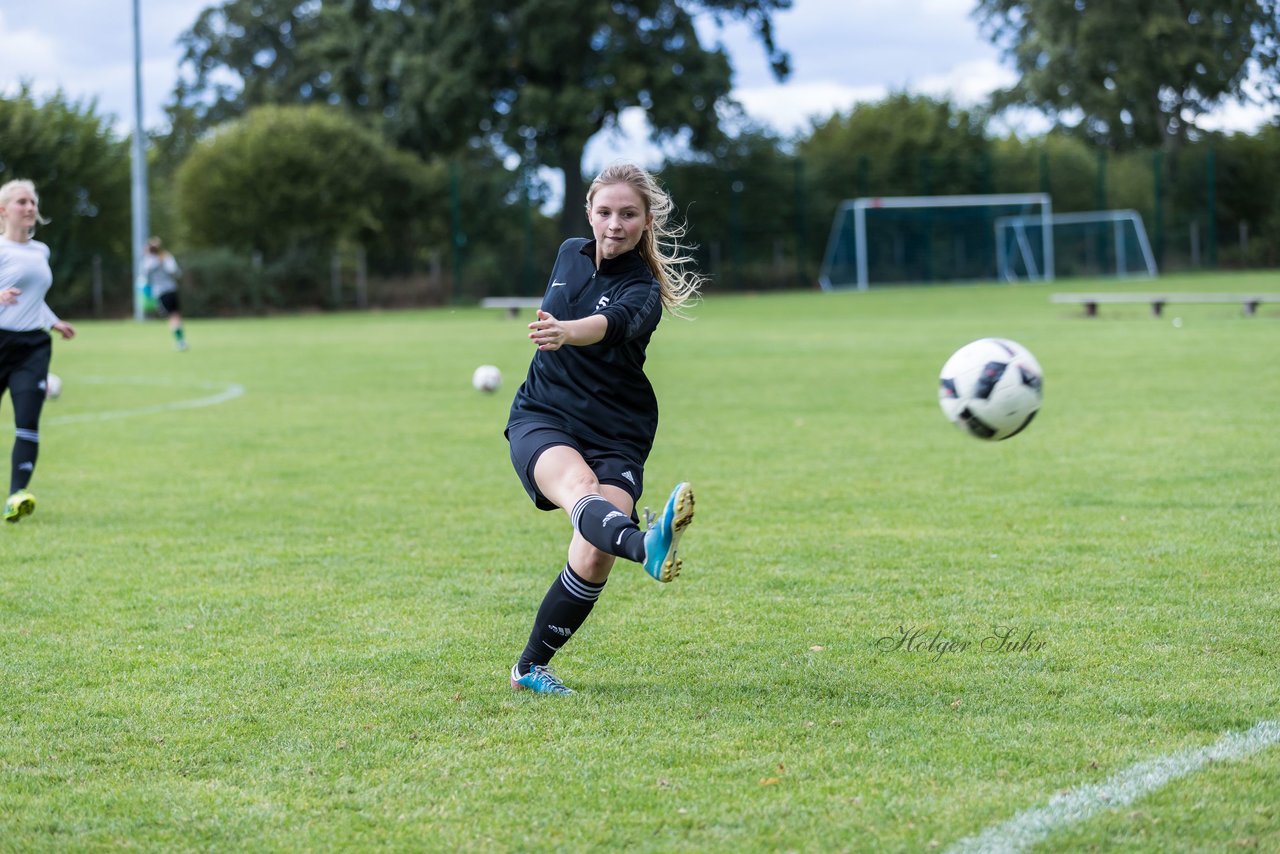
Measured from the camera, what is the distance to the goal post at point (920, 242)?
4284 cm

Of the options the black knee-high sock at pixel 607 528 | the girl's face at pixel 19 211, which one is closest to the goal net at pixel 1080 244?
the girl's face at pixel 19 211

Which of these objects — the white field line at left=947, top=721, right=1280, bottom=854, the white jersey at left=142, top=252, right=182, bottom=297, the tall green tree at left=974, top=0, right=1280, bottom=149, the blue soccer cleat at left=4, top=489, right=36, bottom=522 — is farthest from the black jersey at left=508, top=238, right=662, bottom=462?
the tall green tree at left=974, top=0, right=1280, bottom=149

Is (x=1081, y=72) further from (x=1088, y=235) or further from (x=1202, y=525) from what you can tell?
(x=1202, y=525)

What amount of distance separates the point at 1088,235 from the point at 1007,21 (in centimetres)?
1230

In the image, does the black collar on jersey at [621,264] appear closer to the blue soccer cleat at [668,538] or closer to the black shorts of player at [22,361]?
the blue soccer cleat at [668,538]

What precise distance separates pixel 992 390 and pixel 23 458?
18.5 ft

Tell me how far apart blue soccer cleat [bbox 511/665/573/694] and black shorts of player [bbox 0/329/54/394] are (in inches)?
191

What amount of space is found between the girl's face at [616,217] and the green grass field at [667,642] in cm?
147

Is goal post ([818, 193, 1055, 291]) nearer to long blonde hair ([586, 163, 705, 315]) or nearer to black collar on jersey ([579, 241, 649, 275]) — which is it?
long blonde hair ([586, 163, 705, 315])

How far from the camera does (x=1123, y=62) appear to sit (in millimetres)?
46094

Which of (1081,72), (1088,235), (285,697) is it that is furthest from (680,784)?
(1081,72)

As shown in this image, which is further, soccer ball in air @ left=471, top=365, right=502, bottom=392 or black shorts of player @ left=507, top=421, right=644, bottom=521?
soccer ball in air @ left=471, top=365, right=502, bottom=392

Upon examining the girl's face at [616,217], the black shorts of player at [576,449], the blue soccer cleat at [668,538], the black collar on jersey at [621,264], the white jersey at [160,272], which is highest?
the white jersey at [160,272]

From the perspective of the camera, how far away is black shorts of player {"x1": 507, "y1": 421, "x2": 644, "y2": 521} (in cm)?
476
